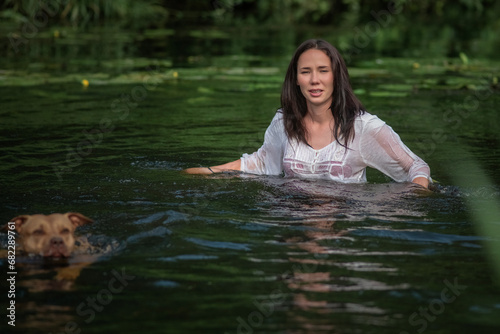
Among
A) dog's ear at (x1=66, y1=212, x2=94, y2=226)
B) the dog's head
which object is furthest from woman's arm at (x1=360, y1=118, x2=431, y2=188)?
the dog's head

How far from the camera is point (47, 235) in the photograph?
14.8 ft

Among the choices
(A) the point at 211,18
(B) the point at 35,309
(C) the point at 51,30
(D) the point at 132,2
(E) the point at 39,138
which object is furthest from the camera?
(A) the point at 211,18

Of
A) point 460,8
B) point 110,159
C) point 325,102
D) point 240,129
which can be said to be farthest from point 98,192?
point 460,8

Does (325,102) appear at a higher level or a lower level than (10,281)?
higher

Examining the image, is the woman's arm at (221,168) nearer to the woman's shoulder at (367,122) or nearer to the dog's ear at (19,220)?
the woman's shoulder at (367,122)

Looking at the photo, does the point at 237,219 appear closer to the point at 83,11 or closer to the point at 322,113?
the point at 322,113

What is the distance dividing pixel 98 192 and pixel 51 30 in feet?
39.9

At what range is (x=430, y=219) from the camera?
5363 mm

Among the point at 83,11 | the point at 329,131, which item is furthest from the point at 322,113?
the point at 83,11

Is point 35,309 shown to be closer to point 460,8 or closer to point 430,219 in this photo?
point 430,219

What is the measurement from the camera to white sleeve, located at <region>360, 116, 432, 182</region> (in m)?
5.91

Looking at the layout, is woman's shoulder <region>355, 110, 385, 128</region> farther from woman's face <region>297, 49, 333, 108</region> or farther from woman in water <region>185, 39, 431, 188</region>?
woman's face <region>297, 49, 333, 108</region>

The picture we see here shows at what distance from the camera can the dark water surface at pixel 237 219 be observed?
383 cm

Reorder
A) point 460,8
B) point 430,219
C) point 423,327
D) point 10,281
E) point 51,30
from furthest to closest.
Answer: point 460,8, point 51,30, point 430,219, point 10,281, point 423,327
